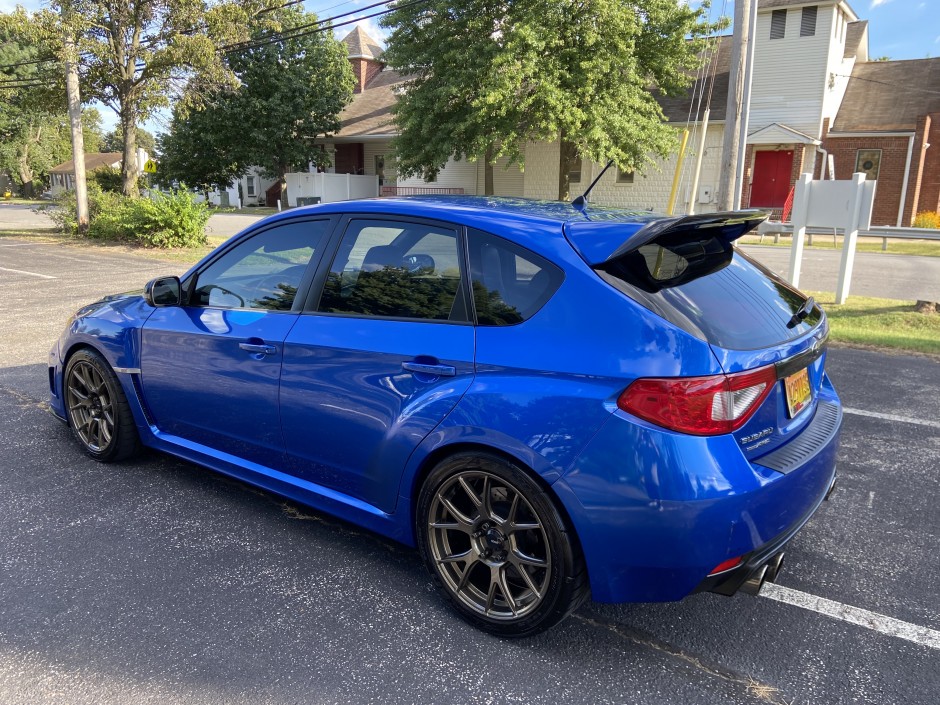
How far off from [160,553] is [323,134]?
3644 cm

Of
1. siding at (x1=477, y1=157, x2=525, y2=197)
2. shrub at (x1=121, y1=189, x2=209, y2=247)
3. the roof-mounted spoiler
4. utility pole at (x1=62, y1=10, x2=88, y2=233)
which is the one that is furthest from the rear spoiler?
siding at (x1=477, y1=157, x2=525, y2=197)

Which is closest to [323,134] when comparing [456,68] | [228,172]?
[228,172]

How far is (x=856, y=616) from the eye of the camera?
2881 millimetres

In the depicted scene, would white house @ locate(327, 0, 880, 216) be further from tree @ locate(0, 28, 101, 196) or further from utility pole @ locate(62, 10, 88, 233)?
tree @ locate(0, 28, 101, 196)

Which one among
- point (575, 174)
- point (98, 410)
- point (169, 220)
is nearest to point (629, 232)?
point (98, 410)

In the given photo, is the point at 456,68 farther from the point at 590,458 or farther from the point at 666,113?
the point at 590,458

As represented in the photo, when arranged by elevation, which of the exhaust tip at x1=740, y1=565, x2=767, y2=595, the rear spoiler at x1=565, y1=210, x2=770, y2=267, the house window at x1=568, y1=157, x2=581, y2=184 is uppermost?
the house window at x1=568, y1=157, x2=581, y2=184

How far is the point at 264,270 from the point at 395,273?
3.07ft

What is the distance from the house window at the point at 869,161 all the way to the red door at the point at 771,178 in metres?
2.57

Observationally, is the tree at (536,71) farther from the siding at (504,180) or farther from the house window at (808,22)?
the siding at (504,180)

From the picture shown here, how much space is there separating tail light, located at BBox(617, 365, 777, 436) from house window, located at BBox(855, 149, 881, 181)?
27.0 meters

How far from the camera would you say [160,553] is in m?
3.32

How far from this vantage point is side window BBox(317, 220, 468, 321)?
2906mm

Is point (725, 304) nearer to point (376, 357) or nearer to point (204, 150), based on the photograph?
point (376, 357)
